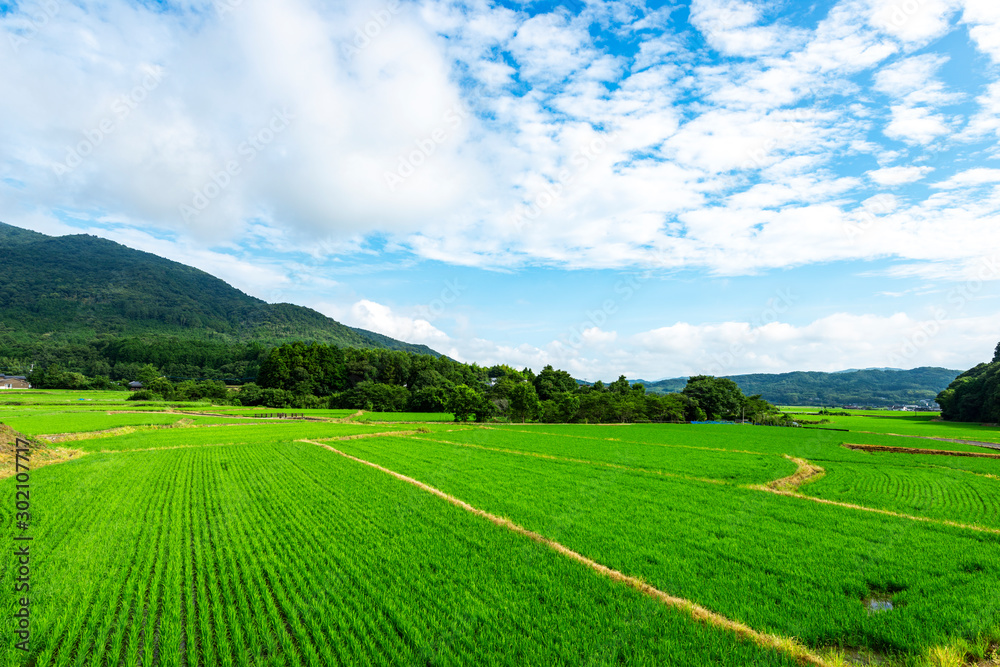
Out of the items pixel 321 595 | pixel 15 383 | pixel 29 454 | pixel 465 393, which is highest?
pixel 15 383

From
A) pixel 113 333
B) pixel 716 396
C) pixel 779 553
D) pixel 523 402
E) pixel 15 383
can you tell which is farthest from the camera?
pixel 113 333

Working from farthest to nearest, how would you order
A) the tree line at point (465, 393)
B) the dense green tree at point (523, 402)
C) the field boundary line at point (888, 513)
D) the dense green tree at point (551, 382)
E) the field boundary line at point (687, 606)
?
the dense green tree at point (551, 382), the tree line at point (465, 393), the dense green tree at point (523, 402), the field boundary line at point (888, 513), the field boundary line at point (687, 606)

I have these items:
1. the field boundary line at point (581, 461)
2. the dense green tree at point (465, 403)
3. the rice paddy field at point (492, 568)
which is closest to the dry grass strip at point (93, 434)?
the rice paddy field at point (492, 568)

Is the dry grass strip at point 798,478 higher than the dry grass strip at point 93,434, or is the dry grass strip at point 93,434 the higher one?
the dry grass strip at point 93,434

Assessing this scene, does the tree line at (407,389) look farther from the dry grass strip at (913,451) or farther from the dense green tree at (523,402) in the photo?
the dry grass strip at (913,451)

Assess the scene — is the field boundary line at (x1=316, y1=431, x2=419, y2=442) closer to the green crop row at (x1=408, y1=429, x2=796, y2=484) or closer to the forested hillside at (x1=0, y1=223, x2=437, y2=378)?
the green crop row at (x1=408, y1=429, x2=796, y2=484)

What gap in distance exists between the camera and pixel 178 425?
45.8 metres

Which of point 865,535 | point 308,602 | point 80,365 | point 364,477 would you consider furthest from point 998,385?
point 80,365

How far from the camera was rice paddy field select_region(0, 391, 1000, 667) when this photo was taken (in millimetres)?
6777

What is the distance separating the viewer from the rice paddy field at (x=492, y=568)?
678cm

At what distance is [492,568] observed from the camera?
9766 millimetres

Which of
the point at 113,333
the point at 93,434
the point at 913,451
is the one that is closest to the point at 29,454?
the point at 93,434

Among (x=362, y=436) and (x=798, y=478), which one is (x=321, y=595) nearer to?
(x=798, y=478)

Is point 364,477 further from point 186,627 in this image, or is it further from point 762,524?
point 762,524
